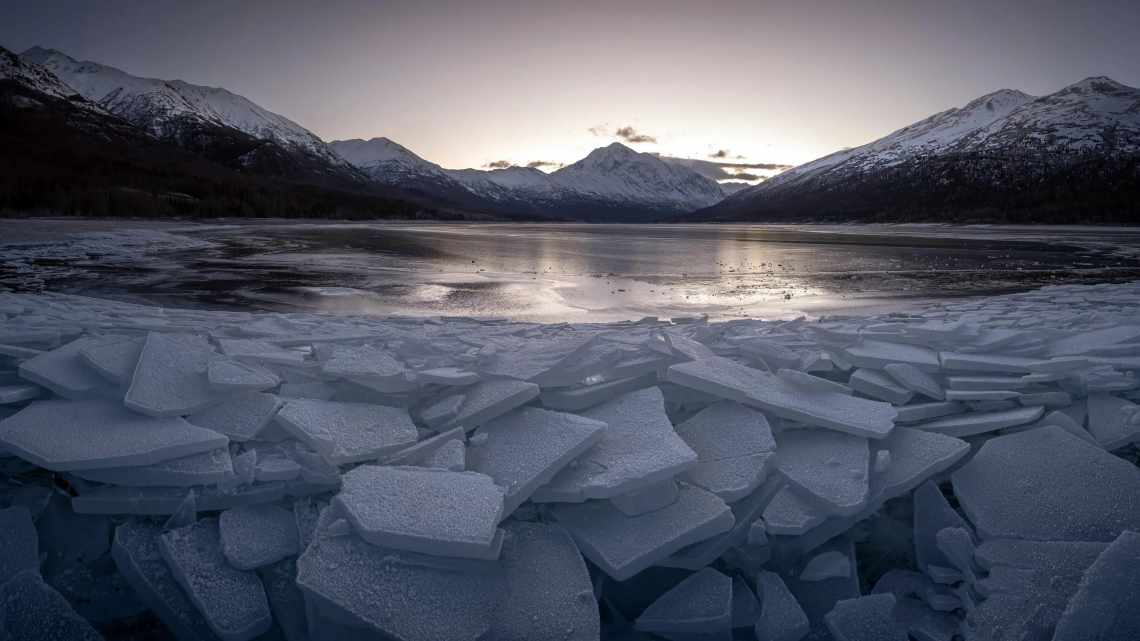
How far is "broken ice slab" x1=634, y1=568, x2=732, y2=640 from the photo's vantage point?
7.50ft

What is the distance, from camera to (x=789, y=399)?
343 cm

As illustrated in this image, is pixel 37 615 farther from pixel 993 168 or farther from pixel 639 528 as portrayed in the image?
pixel 993 168

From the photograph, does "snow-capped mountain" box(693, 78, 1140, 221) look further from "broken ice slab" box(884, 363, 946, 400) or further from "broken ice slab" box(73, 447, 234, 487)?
"broken ice slab" box(73, 447, 234, 487)

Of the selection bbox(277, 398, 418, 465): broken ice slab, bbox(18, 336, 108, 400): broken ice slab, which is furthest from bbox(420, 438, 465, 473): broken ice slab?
bbox(18, 336, 108, 400): broken ice slab

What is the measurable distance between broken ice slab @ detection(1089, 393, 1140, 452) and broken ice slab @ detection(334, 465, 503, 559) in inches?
124

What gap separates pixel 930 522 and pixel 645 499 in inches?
53.5

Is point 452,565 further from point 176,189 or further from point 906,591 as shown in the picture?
point 176,189

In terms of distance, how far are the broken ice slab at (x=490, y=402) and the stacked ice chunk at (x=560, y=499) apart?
0.05 ft

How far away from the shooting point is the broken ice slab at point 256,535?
92.4 inches

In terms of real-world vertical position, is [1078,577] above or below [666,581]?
above

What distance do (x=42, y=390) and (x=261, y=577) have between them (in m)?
2.11

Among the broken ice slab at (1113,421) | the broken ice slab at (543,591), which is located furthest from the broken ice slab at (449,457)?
the broken ice slab at (1113,421)

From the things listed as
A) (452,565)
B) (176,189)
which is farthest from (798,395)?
(176,189)

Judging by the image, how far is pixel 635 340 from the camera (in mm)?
4559
